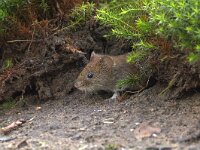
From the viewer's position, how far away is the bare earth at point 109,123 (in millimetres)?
4203

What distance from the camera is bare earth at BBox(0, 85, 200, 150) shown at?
4203 millimetres

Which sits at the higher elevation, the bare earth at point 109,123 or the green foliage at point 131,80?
the green foliage at point 131,80

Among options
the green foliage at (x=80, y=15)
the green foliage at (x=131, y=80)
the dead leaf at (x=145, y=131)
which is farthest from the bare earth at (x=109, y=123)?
the green foliage at (x=80, y=15)

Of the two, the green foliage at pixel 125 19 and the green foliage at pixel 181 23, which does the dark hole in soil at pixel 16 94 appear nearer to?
the green foliage at pixel 125 19

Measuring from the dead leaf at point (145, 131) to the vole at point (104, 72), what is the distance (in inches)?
67.7

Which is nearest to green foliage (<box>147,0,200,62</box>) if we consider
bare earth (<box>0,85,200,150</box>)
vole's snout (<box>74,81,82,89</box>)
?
bare earth (<box>0,85,200,150</box>)

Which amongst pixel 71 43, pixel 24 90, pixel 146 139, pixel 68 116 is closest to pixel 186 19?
pixel 146 139

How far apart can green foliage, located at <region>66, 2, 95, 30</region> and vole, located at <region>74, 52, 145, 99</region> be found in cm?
48

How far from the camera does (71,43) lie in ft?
20.8

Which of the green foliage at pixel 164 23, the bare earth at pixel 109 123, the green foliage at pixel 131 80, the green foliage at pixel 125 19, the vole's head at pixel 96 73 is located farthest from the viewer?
the vole's head at pixel 96 73

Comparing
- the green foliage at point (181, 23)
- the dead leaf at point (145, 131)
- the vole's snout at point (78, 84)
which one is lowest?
the dead leaf at point (145, 131)

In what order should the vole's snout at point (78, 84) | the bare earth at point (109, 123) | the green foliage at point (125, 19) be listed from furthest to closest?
the vole's snout at point (78, 84)
the green foliage at point (125, 19)
the bare earth at point (109, 123)

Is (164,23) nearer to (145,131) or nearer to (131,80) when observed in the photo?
(145,131)

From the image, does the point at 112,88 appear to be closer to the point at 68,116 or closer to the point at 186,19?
the point at 68,116
